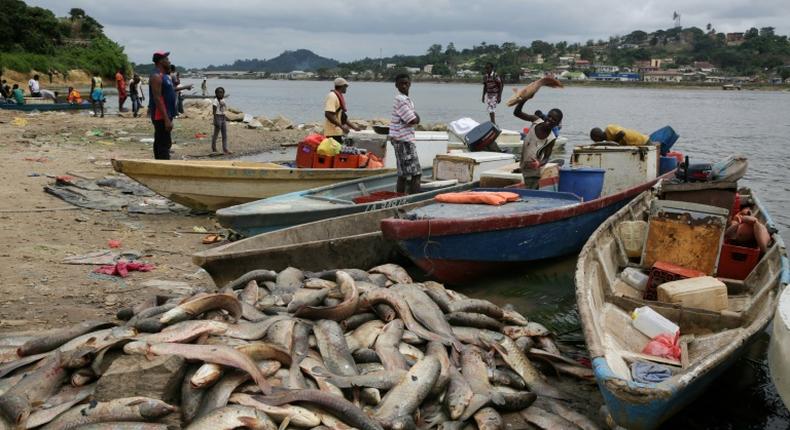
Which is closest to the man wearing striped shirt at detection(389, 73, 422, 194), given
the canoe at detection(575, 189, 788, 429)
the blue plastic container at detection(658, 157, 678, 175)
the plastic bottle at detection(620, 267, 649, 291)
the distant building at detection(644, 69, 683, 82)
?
the canoe at detection(575, 189, 788, 429)

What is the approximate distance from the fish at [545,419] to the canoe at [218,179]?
7.43 m

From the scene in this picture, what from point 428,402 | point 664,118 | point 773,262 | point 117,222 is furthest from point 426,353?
point 664,118

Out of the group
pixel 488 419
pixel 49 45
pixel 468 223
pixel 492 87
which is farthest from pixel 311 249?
pixel 49 45

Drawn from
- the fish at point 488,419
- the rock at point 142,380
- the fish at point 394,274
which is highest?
the fish at point 394,274

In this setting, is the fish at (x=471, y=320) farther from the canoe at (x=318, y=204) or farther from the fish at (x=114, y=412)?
the canoe at (x=318, y=204)

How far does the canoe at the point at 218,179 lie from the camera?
1114 cm

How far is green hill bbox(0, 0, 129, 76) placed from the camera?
52734 millimetres

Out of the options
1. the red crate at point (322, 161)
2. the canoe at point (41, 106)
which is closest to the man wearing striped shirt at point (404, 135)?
the red crate at point (322, 161)

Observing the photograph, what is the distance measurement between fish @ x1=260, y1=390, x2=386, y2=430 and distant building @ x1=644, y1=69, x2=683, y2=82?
12962 cm

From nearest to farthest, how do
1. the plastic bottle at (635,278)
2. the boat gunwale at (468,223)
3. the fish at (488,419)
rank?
the fish at (488,419)
the plastic bottle at (635,278)
the boat gunwale at (468,223)

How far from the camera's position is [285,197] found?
1110cm

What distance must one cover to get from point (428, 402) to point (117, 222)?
7617 mm

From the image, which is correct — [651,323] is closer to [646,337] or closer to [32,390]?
[646,337]

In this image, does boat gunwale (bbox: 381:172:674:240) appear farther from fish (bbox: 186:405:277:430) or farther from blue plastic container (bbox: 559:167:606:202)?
fish (bbox: 186:405:277:430)
